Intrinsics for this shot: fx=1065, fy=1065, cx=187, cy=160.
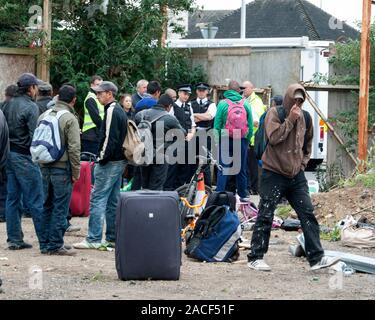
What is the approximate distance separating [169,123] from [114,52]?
249 inches

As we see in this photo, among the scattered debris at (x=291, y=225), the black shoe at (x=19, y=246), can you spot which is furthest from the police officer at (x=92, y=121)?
the black shoe at (x=19, y=246)

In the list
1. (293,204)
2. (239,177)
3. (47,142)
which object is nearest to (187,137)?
(239,177)

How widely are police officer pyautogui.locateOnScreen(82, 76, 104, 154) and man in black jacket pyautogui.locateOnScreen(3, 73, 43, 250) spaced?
4.03 meters

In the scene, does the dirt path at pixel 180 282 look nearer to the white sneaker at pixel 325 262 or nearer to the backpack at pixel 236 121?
the white sneaker at pixel 325 262

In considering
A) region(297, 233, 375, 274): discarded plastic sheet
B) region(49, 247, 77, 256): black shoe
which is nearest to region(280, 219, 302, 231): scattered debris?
region(297, 233, 375, 274): discarded plastic sheet

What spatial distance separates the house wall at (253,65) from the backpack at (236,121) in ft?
14.4

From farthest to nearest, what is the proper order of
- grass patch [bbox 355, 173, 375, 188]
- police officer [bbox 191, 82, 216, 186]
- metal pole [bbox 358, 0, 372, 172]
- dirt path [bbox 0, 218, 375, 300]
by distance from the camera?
1. police officer [bbox 191, 82, 216, 186]
2. metal pole [bbox 358, 0, 372, 172]
3. grass patch [bbox 355, 173, 375, 188]
4. dirt path [bbox 0, 218, 375, 300]

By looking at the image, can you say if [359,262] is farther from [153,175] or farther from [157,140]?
[157,140]

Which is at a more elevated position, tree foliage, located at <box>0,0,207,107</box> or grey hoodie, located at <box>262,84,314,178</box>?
tree foliage, located at <box>0,0,207,107</box>

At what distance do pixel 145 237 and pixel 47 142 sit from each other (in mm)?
2142

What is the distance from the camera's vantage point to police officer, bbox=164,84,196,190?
17.3 metres

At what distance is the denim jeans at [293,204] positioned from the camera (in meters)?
11.5

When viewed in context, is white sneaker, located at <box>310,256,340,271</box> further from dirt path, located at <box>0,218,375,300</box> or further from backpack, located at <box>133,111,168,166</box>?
backpack, located at <box>133,111,168,166</box>

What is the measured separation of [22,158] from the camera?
12.9 m
